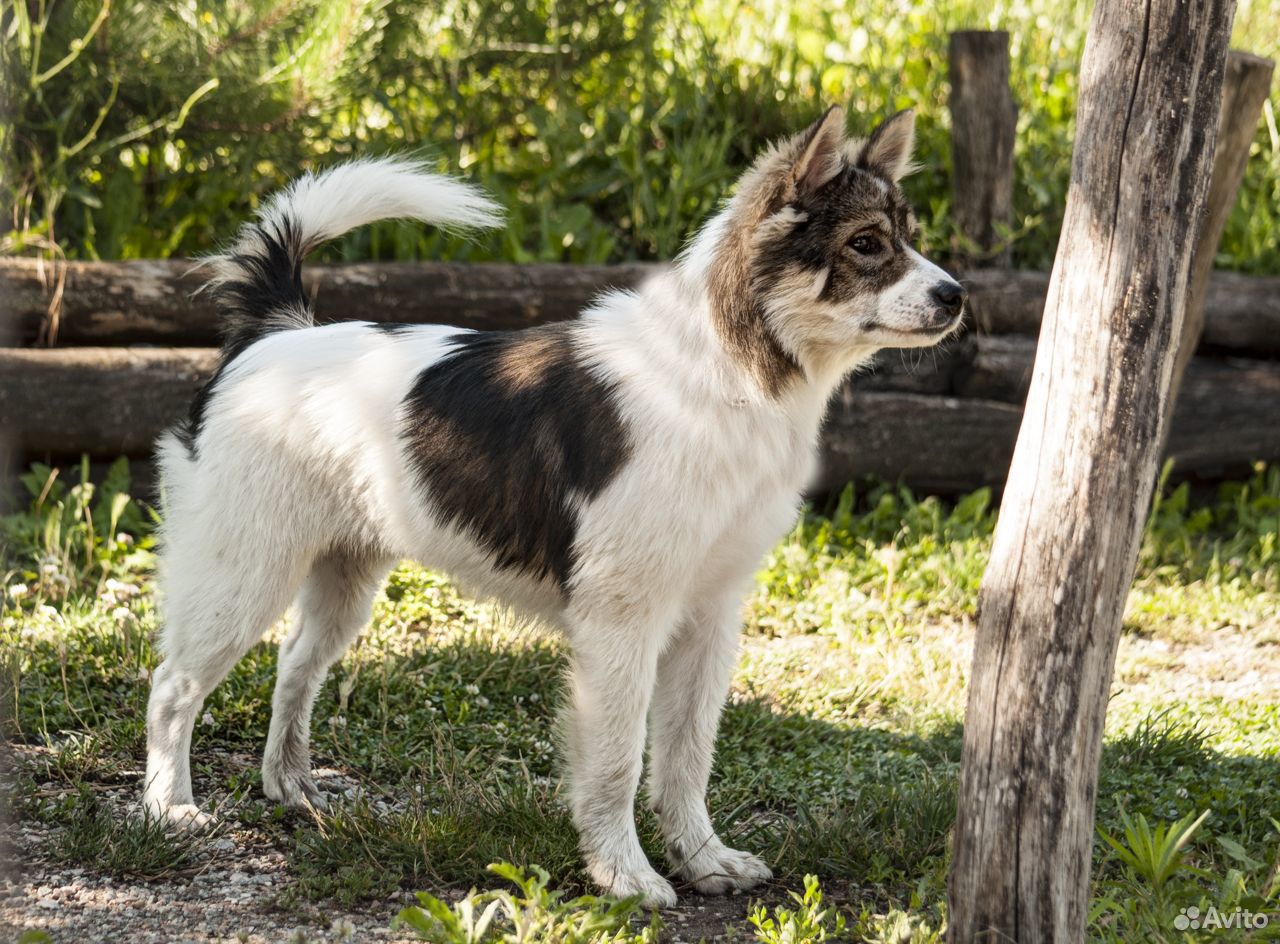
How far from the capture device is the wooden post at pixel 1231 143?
209 inches

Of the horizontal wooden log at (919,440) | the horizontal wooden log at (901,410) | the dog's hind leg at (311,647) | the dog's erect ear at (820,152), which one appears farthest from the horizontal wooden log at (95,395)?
the dog's erect ear at (820,152)

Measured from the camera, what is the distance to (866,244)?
3.26 metres

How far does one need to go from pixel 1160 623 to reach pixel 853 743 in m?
1.85

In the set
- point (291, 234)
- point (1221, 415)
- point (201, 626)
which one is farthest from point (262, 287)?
point (1221, 415)

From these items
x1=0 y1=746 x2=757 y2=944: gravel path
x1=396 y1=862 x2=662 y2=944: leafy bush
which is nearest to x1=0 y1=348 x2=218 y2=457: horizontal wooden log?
x1=0 y1=746 x2=757 y2=944: gravel path

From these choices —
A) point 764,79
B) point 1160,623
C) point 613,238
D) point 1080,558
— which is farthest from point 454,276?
point 1080,558

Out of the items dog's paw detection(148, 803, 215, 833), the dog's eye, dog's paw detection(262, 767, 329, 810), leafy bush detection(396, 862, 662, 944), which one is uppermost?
the dog's eye

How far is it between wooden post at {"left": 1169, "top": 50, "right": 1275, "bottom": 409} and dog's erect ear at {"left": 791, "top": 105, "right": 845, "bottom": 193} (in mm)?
2466

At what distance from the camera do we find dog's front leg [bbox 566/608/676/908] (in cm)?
326

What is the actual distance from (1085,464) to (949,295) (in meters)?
0.69

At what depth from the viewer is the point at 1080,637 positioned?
268 centimetres

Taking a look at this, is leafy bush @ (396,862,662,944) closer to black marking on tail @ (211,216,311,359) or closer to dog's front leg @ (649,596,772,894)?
dog's front leg @ (649,596,772,894)

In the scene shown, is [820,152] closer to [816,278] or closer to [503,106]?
[816,278]

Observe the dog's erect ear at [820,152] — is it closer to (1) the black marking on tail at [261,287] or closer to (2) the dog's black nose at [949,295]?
(2) the dog's black nose at [949,295]
